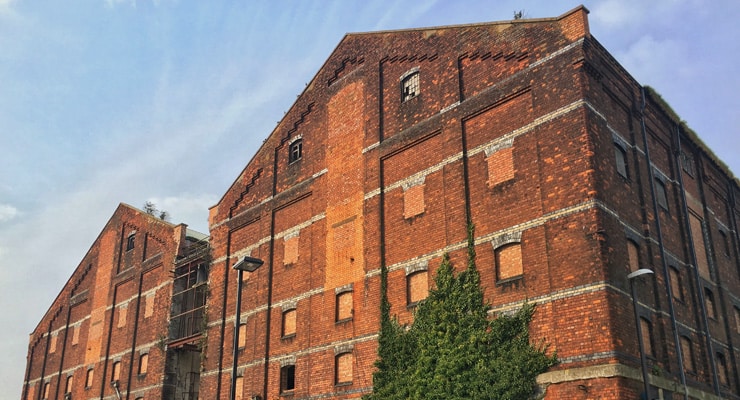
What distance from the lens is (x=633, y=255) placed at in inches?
753

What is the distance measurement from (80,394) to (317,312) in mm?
20719

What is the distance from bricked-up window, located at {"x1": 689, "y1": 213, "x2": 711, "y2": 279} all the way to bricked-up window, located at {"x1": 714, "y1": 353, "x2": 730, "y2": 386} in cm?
274

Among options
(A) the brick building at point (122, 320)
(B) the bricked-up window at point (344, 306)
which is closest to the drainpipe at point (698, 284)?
(B) the bricked-up window at point (344, 306)

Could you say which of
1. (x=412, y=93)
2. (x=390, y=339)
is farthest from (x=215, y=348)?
(x=412, y=93)

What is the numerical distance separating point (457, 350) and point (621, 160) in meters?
7.52

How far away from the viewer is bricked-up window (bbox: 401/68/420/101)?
2435 centimetres

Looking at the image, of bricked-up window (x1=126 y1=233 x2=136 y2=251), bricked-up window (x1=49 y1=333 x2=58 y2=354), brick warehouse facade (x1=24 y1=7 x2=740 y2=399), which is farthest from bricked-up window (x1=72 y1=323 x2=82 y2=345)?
brick warehouse facade (x1=24 y1=7 x2=740 y2=399)

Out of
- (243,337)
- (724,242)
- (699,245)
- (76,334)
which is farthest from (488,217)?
(76,334)

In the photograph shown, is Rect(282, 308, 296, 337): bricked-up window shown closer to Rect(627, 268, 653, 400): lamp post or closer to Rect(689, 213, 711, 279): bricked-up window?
Rect(627, 268, 653, 400): lamp post

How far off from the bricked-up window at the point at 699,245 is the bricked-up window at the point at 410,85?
10.8 meters

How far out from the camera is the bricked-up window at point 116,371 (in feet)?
116

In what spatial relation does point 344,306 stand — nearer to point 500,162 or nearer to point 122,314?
point 500,162

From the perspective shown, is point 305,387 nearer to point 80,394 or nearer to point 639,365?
point 639,365

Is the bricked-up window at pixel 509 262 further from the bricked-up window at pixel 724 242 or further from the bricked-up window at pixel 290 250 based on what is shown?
the bricked-up window at pixel 724 242
